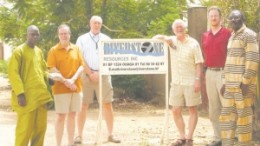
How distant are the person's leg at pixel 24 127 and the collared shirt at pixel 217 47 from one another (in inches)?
105

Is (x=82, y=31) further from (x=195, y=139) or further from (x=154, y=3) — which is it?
(x=195, y=139)

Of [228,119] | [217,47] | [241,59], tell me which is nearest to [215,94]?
[228,119]

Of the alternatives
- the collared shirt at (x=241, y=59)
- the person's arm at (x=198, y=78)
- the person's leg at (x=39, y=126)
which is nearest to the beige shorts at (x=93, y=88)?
the person's leg at (x=39, y=126)

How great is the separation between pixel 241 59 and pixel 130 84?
768cm

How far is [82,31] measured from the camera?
45.0 feet

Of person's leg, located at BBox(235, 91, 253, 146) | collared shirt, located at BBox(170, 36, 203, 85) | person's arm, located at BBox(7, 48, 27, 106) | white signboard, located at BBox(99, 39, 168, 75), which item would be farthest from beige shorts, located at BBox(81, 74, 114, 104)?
person's leg, located at BBox(235, 91, 253, 146)

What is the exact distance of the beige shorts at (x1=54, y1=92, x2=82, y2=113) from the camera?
747 cm

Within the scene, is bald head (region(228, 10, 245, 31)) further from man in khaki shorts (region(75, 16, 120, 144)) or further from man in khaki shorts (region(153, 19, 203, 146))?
man in khaki shorts (region(75, 16, 120, 144))

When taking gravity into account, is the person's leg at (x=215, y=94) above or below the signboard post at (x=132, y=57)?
below

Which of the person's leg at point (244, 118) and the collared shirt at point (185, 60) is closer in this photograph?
the person's leg at point (244, 118)

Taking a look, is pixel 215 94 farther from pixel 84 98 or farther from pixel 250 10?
pixel 84 98

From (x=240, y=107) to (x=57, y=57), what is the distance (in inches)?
106

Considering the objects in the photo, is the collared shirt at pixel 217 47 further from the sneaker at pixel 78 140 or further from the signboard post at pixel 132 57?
the sneaker at pixel 78 140

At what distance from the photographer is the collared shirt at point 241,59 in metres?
6.68
